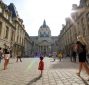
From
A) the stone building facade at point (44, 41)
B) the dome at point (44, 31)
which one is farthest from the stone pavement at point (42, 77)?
the dome at point (44, 31)

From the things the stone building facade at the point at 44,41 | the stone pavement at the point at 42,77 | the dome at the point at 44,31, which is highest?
the dome at the point at 44,31

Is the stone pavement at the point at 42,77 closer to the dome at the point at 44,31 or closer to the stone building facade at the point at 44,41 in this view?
the stone building facade at the point at 44,41

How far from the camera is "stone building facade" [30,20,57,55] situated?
379ft

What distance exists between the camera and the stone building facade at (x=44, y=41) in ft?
379

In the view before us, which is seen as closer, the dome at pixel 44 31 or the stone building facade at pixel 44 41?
the stone building facade at pixel 44 41

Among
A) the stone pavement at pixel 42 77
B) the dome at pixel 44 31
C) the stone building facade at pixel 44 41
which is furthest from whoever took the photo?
the dome at pixel 44 31

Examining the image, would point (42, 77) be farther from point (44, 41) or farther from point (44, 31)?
point (44, 31)

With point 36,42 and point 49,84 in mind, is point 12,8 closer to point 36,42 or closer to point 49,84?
point 49,84

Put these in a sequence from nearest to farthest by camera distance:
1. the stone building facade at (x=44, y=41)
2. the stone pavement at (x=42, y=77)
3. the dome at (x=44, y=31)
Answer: the stone pavement at (x=42, y=77) < the stone building facade at (x=44, y=41) < the dome at (x=44, y=31)

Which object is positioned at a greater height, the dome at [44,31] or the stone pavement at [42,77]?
the dome at [44,31]

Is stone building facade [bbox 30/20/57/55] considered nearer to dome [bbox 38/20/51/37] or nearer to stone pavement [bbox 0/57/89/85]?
dome [bbox 38/20/51/37]

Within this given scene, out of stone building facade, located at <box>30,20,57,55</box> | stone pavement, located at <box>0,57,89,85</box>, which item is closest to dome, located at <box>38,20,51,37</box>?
stone building facade, located at <box>30,20,57,55</box>

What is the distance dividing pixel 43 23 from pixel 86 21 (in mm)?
108254

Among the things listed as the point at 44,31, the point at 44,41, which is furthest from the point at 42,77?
the point at 44,31
